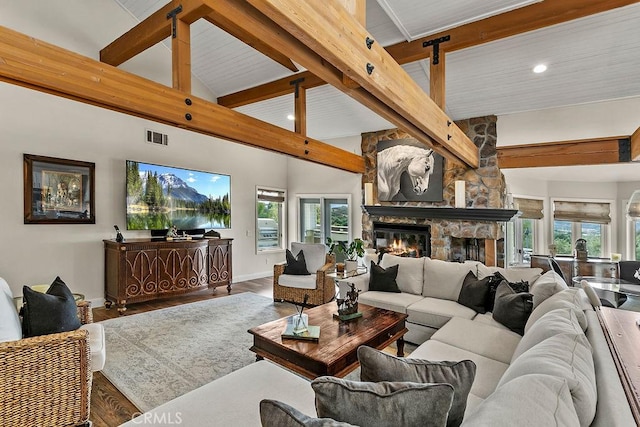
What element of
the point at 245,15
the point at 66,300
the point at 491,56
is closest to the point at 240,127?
the point at 245,15

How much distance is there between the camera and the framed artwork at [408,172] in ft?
19.4

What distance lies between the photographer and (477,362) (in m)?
2.15

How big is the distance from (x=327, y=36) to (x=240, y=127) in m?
2.23

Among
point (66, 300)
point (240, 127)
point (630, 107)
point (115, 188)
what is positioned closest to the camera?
point (66, 300)

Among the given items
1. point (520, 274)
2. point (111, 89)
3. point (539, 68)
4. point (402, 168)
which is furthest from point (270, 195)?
point (539, 68)

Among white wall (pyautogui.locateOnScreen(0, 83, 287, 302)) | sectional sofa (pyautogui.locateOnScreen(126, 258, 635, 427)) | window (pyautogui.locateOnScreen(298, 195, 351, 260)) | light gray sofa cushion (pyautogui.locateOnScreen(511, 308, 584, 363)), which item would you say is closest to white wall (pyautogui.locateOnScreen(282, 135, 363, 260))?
window (pyautogui.locateOnScreen(298, 195, 351, 260))

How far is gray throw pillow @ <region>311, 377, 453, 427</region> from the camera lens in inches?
38.3

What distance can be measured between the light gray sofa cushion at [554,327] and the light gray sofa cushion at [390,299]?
1752mm

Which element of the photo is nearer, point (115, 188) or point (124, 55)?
point (124, 55)

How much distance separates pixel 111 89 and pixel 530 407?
3.38 m

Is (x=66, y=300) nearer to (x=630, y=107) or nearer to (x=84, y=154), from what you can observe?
(x=84, y=154)

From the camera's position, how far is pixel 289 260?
17.3ft

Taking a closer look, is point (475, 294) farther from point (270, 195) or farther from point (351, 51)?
point (270, 195)

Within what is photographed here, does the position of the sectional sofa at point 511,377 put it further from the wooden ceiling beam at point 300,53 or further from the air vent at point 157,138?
the air vent at point 157,138
